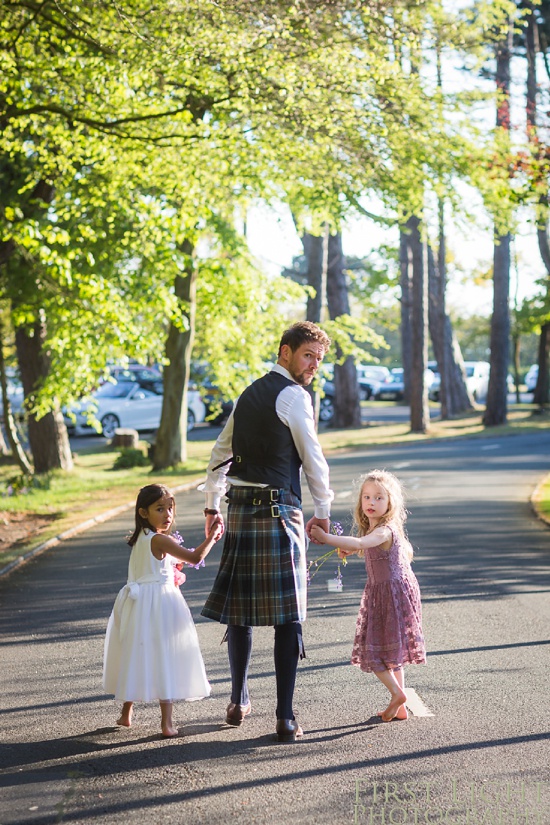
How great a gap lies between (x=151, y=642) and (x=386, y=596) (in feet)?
4.22

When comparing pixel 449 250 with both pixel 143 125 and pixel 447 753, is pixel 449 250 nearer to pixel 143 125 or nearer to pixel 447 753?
pixel 143 125

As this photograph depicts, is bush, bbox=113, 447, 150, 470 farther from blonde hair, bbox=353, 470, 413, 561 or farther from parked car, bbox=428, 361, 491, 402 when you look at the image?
parked car, bbox=428, 361, 491, 402

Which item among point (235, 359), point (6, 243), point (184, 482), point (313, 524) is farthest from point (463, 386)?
point (313, 524)

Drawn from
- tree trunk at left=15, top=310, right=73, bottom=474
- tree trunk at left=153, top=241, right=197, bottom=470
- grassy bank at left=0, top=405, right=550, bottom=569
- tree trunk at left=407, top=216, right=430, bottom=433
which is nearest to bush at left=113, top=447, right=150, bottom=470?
grassy bank at left=0, top=405, right=550, bottom=569

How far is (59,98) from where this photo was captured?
52.9 ft

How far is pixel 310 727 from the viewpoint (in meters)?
6.45

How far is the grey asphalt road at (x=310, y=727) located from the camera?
5195 mm

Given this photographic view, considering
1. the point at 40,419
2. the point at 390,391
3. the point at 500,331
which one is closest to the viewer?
the point at 40,419

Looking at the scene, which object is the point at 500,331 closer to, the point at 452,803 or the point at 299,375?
the point at 299,375

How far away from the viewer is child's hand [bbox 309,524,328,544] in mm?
6293

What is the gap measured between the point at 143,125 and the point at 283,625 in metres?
10.8

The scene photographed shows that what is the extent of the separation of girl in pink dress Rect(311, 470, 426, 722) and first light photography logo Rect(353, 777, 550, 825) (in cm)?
117

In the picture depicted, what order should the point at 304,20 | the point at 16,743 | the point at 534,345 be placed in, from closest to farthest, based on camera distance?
the point at 16,743 < the point at 304,20 < the point at 534,345

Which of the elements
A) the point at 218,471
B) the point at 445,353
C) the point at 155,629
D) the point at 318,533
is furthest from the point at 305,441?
the point at 445,353
